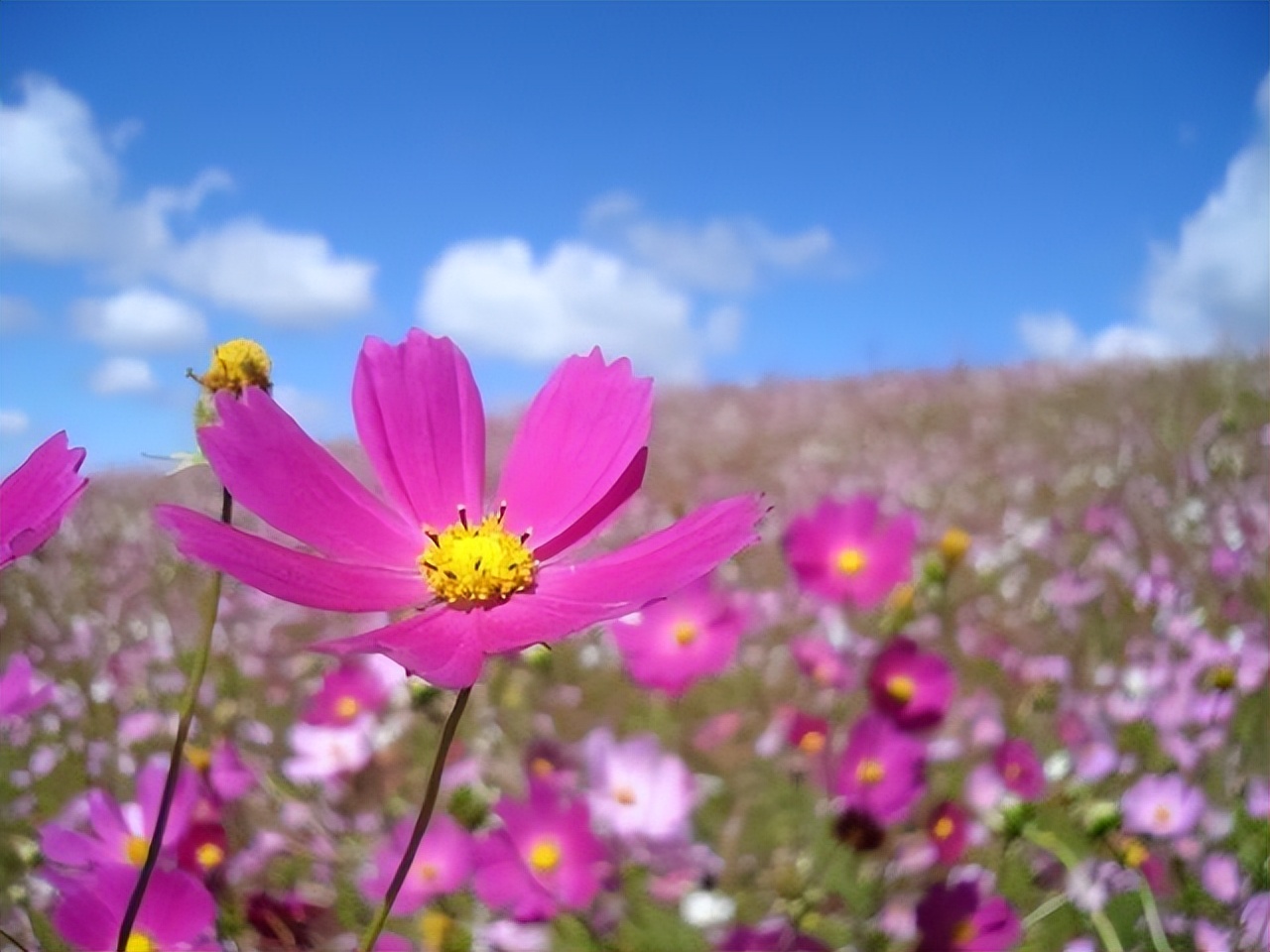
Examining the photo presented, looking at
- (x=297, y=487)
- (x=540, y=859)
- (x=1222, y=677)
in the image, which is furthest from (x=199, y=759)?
(x=1222, y=677)

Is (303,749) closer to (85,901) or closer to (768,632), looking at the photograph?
(85,901)

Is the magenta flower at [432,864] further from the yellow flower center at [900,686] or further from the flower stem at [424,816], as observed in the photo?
the flower stem at [424,816]

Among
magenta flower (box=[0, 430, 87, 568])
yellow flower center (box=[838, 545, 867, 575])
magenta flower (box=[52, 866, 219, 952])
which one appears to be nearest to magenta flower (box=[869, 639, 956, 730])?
yellow flower center (box=[838, 545, 867, 575])

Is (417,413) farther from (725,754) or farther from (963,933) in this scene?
(725,754)

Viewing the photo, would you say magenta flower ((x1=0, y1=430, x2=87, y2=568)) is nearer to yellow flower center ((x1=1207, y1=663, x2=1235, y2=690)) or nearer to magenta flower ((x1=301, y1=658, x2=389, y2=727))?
magenta flower ((x1=301, y1=658, x2=389, y2=727))

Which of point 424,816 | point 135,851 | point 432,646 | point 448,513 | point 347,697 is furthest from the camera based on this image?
point 347,697

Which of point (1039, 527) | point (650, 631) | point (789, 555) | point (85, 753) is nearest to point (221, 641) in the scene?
point (85, 753)
